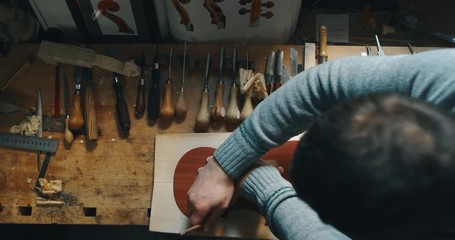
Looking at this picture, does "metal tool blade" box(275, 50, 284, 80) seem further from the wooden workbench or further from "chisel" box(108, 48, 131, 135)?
"chisel" box(108, 48, 131, 135)

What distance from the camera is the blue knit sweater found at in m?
0.69

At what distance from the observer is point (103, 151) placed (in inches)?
50.7

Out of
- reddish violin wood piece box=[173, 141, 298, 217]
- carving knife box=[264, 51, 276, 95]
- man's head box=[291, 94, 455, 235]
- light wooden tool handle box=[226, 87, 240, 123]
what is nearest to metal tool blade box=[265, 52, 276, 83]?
carving knife box=[264, 51, 276, 95]

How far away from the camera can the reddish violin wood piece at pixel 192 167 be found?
47.0 inches

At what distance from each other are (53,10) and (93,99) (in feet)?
0.95

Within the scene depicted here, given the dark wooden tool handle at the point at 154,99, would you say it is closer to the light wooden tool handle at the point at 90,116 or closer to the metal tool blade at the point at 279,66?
the light wooden tool handle at the point at 90,116

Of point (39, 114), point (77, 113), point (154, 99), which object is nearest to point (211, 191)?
point (154, 99)

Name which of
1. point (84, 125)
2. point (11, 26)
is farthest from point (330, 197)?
point (11, 26)

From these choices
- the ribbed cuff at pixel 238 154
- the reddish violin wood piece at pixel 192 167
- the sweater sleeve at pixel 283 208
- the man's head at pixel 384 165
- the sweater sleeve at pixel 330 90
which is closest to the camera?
the man's head at pixel 384 165

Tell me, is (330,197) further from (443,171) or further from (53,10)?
(53,10)

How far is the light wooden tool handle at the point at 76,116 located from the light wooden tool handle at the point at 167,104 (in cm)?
23

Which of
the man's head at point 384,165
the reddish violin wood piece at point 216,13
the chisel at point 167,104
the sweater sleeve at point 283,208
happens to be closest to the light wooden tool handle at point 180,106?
the chisel at point 167,104

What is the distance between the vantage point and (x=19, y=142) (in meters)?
1.28

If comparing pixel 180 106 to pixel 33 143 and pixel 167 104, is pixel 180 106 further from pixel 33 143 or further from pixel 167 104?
pixel 33 143
